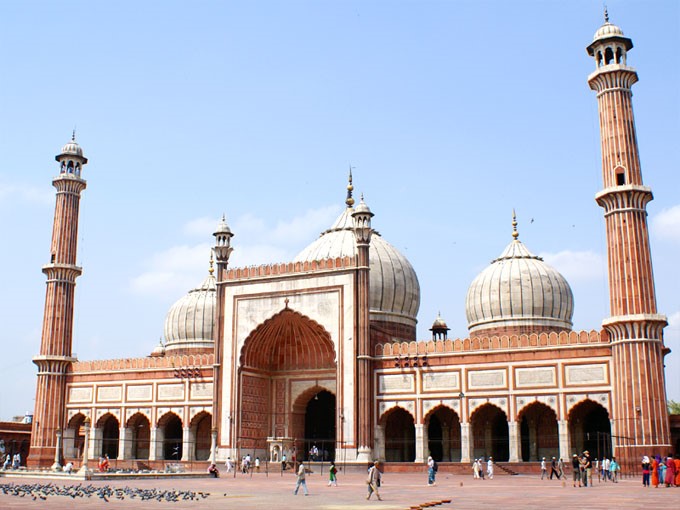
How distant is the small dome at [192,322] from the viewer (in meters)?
39.3

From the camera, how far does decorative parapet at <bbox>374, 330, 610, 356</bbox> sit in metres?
26.2

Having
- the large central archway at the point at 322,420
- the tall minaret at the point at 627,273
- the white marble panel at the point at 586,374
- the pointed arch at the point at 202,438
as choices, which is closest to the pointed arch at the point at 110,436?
the pointed arch at the point at 202,438

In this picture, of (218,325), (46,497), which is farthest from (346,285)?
(46,497)

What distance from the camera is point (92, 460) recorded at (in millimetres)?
34094

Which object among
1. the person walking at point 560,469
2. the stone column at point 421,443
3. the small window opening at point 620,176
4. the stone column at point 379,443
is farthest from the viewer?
the stone column at point 379,443

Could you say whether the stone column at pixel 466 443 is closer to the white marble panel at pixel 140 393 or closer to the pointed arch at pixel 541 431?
the pointed arch at pixel 541 431

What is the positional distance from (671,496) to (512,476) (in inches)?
422

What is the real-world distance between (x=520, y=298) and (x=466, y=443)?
7527 millimetres

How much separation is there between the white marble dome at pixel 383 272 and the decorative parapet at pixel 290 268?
2.85m

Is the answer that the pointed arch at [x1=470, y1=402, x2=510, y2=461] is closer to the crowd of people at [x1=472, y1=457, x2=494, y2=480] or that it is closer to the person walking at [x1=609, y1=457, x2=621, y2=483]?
the crowd of people at [x1=472, y1=457, x2=494, y2=480]

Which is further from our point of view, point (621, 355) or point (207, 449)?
point (207, 449)

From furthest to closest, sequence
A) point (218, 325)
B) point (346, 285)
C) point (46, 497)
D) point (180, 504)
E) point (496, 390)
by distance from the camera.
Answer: point (218, 325), point (346, 285), point (496, 390), point (46, 497), point (180, 504)

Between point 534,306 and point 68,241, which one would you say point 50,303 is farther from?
point 534,306

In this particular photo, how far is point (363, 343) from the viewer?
2903cm
